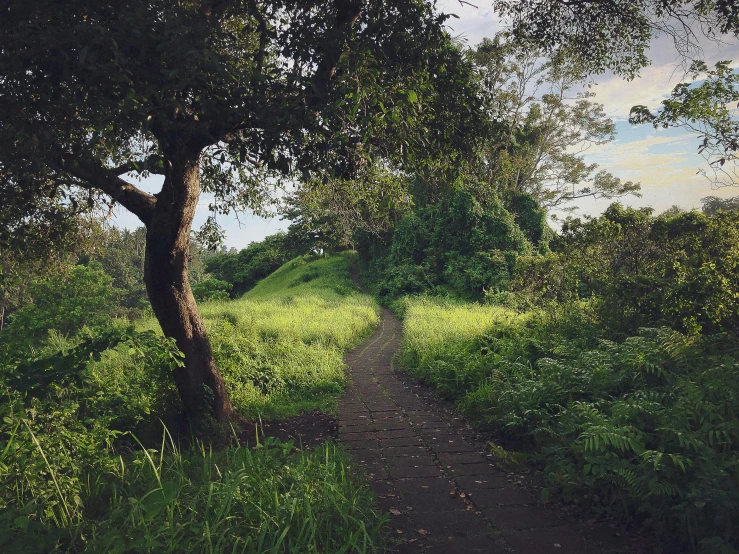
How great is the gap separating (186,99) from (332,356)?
268 inches

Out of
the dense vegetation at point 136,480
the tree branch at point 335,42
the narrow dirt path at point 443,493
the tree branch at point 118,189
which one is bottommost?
the narrow dirt path at point 443,493

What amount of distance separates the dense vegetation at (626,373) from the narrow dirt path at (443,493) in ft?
1.07

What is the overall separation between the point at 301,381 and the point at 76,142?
5.32 m

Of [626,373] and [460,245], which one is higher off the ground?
[460,245]

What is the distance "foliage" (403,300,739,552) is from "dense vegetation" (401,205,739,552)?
14 mm

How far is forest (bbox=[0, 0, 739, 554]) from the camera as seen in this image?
363 centimetres

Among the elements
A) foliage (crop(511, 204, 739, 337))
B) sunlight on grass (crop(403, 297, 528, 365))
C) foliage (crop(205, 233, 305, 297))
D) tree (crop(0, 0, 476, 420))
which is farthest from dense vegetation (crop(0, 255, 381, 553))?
foliage (crop(205, 233, 305, 297))

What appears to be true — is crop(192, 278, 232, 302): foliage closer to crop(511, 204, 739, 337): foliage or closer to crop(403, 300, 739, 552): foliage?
crop(511, 204, 739, 337): foliage

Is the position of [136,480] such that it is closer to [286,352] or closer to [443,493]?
[443,493]

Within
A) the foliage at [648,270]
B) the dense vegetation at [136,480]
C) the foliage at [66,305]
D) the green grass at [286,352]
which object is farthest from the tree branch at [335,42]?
the foliage at [66,305]

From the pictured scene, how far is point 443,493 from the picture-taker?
455 cm

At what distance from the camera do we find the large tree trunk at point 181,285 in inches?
240

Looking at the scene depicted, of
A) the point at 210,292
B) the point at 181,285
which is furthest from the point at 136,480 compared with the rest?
the point at 210,292

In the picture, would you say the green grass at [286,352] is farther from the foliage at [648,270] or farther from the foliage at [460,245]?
the foliage at [648,270]
